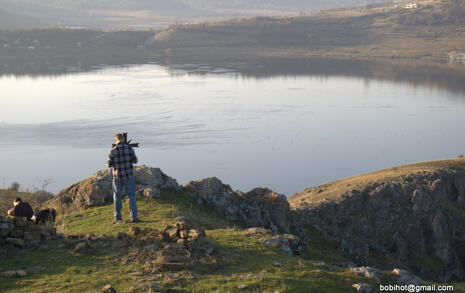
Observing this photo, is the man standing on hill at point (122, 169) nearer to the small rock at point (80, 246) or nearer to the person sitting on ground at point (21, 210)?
the person sitting on ground at point (21, 210)

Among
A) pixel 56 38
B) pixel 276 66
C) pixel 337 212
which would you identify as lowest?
pixel 337 212

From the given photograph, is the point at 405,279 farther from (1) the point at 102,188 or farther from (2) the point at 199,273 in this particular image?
(1) the point at 102,188

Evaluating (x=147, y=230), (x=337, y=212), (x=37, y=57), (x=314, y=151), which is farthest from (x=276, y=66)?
(x=147, y=230)

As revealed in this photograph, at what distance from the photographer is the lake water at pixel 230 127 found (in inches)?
1217

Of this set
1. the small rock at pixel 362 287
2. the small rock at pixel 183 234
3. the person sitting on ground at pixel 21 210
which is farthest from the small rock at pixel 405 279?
the person sitting on ground at pixel 21 210

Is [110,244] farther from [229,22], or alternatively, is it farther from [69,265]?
[229,22]

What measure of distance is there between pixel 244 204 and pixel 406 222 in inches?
279

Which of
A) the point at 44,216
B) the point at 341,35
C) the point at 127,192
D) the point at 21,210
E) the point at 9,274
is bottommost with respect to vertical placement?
the point at 9,274

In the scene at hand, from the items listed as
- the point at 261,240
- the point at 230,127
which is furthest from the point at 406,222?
the point at 230,127

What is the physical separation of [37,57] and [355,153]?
7014 cm

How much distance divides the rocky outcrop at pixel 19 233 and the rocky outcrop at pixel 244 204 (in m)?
4.41

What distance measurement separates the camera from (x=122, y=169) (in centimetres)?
1008

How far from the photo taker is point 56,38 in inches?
4326

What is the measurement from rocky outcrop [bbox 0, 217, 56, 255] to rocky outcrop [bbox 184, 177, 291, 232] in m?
4.41
